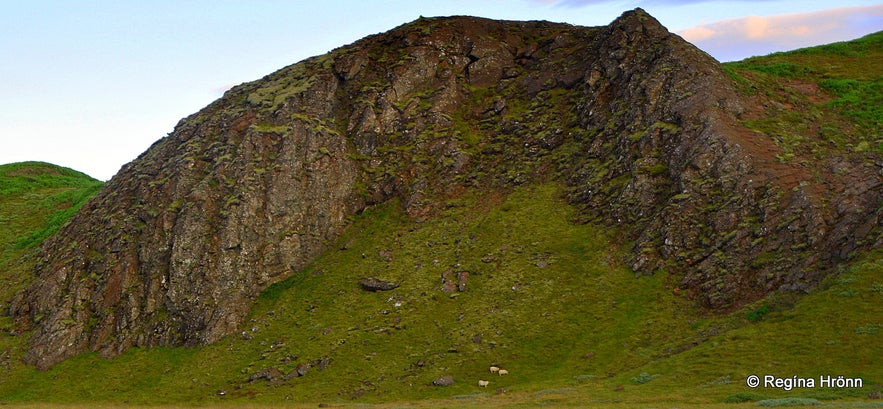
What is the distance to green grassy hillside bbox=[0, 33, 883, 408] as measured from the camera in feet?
154

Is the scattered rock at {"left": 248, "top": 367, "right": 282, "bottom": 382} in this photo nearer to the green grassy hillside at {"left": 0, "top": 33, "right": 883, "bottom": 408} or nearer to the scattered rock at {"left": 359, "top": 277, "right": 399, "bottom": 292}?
the green grassy hillside at {"left": 0, "top": 33, "right": 883, "bottom": 408}

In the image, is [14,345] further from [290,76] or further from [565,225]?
[565,225]

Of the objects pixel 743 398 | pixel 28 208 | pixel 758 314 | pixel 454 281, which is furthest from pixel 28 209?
pixel 743 398

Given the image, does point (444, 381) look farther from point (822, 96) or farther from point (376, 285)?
point (822, 96)

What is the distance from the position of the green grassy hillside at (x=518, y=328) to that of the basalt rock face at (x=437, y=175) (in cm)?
270

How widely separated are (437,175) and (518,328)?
93.2 feet

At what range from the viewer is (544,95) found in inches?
3575

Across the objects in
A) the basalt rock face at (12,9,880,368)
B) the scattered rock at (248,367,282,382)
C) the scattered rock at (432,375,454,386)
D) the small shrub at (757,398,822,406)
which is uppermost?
the basalt rock face at (12,9,880,368)

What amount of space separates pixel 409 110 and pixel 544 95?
57.2 ft

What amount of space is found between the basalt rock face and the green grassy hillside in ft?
8.85

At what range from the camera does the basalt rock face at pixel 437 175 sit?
61969 millimetres

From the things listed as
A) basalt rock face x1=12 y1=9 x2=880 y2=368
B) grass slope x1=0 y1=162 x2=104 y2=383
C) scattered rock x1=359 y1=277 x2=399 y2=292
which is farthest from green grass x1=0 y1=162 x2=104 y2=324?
scattered rock x1=359 y1=277 x2=399 y2=292

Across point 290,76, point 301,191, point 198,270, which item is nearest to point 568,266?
point 301,191

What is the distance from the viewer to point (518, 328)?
203 ft
